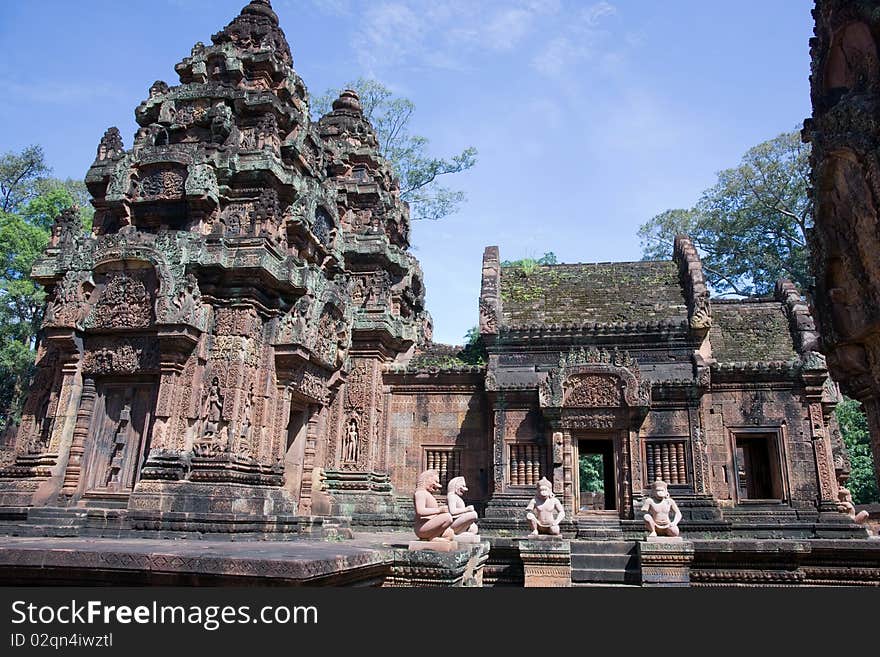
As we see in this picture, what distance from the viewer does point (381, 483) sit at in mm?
13719

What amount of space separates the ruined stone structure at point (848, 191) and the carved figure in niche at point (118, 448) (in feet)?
33.7

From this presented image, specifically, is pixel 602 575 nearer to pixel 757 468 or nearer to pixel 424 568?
pixel 424 568

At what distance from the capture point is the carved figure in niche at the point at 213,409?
9172 mm

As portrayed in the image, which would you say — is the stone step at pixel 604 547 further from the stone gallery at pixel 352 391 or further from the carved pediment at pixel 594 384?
the carved pediment at pixel 594 384

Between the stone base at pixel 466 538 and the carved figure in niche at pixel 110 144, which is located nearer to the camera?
the stone base at pixel 466 538

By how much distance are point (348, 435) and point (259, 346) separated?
425cm

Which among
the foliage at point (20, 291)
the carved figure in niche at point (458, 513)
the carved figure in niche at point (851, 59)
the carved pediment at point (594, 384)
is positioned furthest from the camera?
the foliage at point (20, 291)

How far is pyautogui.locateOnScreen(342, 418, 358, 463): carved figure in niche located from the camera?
528 inches

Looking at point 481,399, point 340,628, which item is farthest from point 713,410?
point 340,628

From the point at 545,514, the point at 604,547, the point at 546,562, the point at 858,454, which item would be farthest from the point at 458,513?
the point at 858,454

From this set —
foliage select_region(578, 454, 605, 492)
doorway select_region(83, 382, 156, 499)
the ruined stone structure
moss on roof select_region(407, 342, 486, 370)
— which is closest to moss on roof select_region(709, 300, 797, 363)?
moss on roof select_region(407, 342, 486, 370)

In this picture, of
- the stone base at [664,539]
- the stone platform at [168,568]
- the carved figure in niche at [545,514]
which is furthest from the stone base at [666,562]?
the stone platform at [168,568]

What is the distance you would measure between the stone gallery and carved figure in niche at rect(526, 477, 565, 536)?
0.04 metres

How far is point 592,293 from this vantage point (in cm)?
1691
